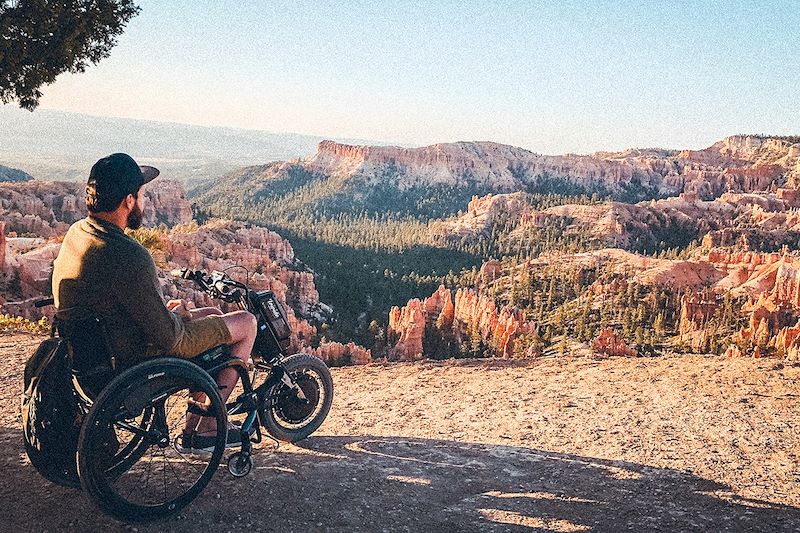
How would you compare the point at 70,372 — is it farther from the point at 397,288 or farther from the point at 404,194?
the point at 404,194

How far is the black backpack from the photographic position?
333 centimetres

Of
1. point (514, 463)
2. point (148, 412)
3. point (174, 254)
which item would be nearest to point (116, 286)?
point (148, 412)

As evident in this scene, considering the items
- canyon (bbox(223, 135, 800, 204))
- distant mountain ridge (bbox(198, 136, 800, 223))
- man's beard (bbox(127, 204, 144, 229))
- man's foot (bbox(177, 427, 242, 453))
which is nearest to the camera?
man's beard (bbox(127, 204, 144, 229))

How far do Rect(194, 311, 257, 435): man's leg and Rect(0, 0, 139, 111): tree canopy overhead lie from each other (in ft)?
Answer: 15.1

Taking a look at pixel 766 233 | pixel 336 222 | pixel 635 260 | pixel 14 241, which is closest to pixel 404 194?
pixel 336 222

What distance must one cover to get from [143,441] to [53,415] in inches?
21.6

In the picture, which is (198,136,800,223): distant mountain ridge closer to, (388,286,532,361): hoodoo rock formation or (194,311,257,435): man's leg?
(388,286,532,361): hoodoo rock formation

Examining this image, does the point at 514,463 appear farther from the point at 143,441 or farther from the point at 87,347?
the point at 87,347

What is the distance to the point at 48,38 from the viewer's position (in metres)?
6.71

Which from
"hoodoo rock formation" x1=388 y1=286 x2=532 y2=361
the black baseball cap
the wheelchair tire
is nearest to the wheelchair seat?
the black baseball cap

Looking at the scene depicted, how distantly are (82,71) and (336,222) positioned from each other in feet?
361

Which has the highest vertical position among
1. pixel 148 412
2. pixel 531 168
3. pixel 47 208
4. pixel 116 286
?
pixel 531 168

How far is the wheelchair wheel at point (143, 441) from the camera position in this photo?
324 cm

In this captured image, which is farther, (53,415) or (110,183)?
(110,183)
